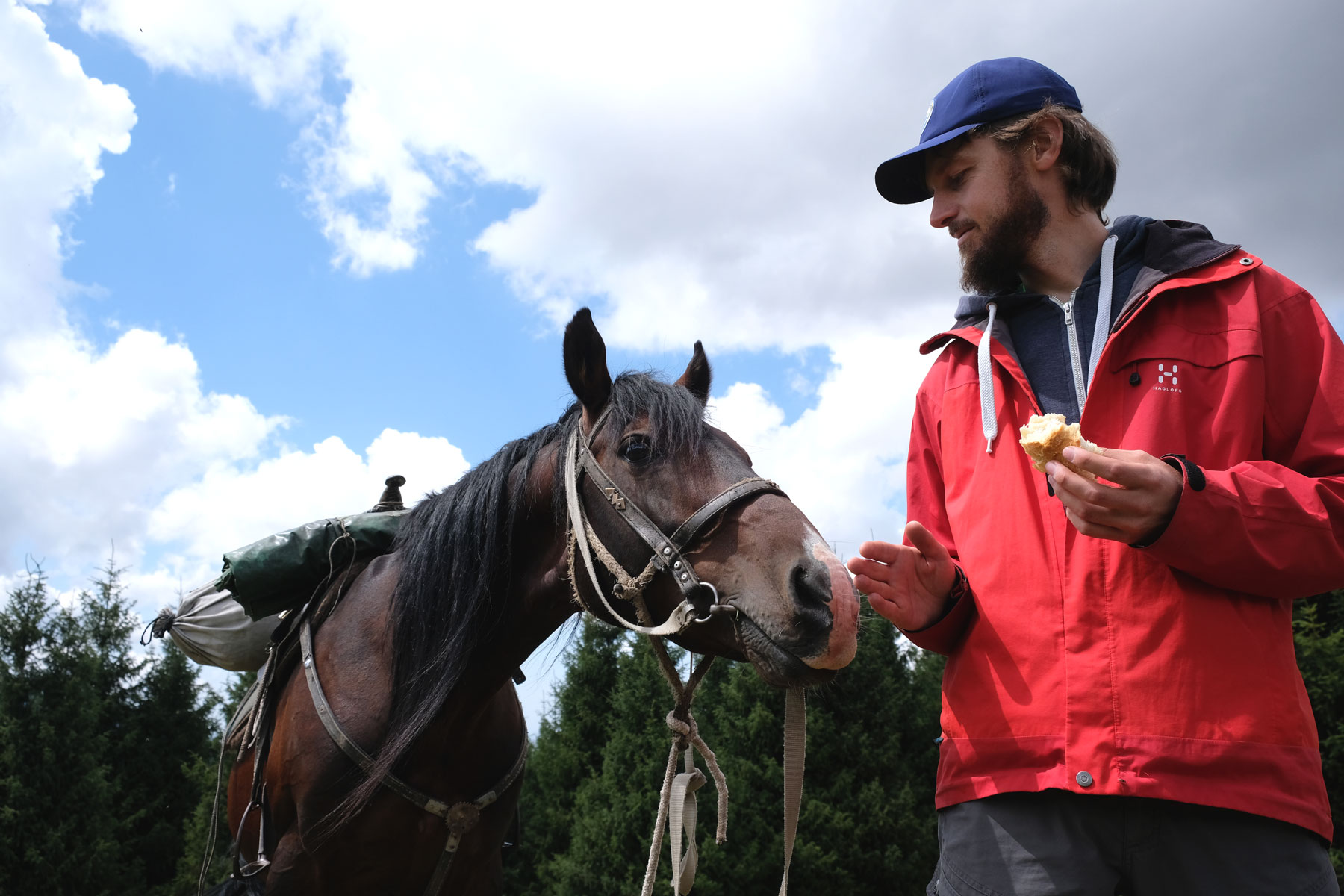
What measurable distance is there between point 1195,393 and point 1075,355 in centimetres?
23

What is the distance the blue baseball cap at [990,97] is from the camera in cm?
196

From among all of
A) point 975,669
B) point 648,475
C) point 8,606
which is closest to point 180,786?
point 8,606

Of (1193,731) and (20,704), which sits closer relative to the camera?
(1193,731)

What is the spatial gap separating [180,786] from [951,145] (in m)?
15.8

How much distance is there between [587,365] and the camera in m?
2.81

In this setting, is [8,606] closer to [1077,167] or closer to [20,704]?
[20,704]

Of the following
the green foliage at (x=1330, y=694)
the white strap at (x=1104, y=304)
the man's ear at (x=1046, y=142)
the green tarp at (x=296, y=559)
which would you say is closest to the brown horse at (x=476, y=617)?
the green tarp at (x=296, y=559)

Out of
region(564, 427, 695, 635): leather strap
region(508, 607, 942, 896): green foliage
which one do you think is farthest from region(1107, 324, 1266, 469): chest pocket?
region(508, 607, 942, 896): green foliage

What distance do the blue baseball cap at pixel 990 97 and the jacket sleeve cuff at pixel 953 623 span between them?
3.18 feet

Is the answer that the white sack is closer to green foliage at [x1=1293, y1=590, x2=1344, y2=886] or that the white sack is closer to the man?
the man

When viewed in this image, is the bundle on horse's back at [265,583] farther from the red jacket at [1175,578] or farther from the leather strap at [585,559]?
the red jacket at [1175,578]

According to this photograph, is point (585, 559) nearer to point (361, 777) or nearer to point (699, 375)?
point (699, 375)

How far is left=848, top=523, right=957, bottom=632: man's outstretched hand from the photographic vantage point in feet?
5.94

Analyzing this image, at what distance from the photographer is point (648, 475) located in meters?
2.54
